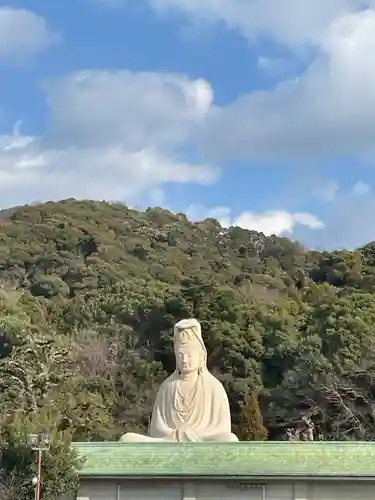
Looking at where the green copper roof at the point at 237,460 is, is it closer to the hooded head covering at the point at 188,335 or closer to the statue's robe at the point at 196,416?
the statue's robe at the point at 196,416

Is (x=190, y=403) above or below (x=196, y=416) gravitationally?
above

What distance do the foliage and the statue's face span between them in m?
2.93

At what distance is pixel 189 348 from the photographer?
20078 millimetres

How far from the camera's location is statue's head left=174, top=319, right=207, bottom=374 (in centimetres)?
2002

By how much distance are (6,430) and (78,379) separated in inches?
606

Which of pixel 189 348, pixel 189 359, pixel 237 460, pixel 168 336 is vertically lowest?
pixel 237 460

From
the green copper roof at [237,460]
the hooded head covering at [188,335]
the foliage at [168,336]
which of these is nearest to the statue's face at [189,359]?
the hooded head covering at [188,335]

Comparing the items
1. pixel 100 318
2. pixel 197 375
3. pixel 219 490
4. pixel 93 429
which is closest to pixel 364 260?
pixel 100 318

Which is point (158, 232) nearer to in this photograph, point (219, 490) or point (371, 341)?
point (371, 341)

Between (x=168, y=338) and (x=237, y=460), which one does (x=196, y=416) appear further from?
(x=168, y=338)

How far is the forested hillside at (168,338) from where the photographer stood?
3219 centimetres

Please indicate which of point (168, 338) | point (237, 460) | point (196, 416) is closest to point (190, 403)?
point (196, 416)

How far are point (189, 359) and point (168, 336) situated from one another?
19638 millimetres

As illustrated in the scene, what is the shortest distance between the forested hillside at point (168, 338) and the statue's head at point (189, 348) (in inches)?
121
